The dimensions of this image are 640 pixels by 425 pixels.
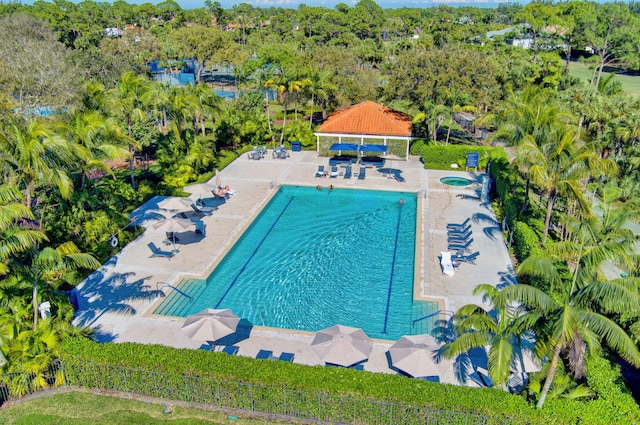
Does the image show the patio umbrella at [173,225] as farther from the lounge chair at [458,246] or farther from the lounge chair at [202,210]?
the lounge chair at [458,246]

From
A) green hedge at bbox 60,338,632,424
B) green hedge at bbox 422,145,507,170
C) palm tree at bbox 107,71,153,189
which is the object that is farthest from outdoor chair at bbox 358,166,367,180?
green hedge at bbox 60,338,632,424

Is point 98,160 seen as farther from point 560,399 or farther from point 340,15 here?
point 340,15

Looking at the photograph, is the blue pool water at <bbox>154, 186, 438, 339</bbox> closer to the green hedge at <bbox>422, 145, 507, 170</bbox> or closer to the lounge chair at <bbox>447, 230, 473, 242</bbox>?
the lounge chair at <bbox>447, 230, 473, 242</bbox>

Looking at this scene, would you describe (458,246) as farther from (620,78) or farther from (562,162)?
(620,78)

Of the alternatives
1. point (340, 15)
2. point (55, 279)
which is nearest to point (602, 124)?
point (55, 279)

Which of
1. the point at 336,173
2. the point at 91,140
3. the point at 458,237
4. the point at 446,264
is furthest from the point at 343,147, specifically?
the point at 91,140
